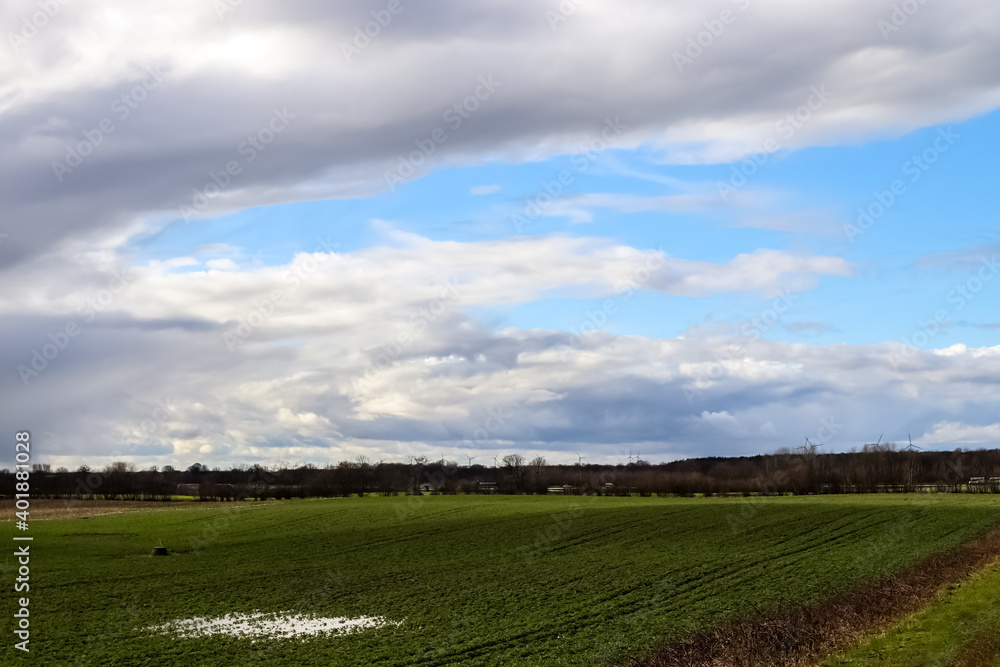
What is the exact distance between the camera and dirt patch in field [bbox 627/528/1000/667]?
23688mm

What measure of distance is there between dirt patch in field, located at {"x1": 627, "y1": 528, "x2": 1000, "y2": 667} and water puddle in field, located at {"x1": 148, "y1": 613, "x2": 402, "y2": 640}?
1243cm

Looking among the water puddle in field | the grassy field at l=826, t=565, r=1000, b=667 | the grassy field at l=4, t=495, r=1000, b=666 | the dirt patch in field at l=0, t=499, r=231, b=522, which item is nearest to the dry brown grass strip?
the grassy field at l=826, t=565, r=1000, b=667

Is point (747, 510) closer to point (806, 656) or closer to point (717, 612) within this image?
point (717, 612)

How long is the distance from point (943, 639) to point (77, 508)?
136 meters

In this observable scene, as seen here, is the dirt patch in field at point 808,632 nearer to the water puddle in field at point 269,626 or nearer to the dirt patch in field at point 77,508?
the water puddle in field at point 269,626

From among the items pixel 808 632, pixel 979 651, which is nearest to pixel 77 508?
pixel 808 632

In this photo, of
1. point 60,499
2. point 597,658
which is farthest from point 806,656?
point 60,499

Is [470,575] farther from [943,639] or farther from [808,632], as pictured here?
[943,639]

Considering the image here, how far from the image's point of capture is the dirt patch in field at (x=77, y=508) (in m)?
111

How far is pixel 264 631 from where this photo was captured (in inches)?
1292

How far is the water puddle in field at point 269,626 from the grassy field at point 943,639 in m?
17.4

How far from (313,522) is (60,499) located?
9881 cm

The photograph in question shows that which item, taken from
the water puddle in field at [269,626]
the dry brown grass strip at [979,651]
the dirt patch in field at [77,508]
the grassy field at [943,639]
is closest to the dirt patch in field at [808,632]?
the dry brown grass strip at [979,651]

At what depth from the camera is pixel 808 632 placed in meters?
25.9
